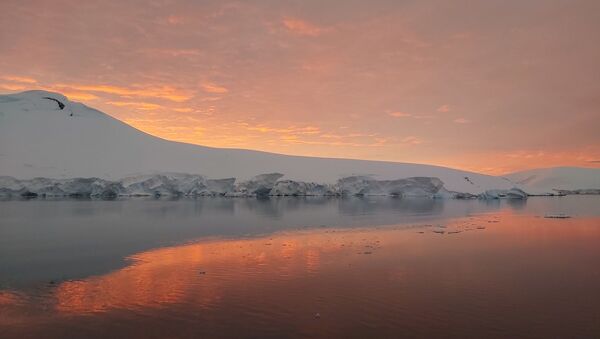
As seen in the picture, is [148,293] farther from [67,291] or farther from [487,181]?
[487,181]

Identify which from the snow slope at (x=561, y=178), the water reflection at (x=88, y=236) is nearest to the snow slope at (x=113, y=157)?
the water reflection at (x=88, y=236)

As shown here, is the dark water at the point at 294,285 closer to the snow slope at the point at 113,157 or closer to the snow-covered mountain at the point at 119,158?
the snow slope at the point at 113,157

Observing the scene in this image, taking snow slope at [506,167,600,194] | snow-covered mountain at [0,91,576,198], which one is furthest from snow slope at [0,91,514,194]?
snow slope at [506,167,600,194]

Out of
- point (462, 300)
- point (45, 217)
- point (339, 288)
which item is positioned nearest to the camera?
point (462, 300)

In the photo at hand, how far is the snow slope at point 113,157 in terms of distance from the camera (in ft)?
154

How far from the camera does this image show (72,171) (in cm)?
4512

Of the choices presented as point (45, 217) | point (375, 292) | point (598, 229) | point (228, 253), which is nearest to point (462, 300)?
point (375, 292)

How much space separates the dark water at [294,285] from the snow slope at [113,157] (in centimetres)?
3288

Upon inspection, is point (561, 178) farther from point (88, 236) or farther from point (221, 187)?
point (88, 236)

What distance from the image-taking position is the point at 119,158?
175ft

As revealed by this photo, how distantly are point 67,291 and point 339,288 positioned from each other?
526 cm

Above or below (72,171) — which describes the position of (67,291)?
Result: below

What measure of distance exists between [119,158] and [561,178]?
298 feet

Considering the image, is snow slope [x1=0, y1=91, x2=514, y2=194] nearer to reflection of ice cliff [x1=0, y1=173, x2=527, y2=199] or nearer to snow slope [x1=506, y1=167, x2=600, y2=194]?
reflection of ice cliff [x1=0, y1=173, x2=527, y2=199]
